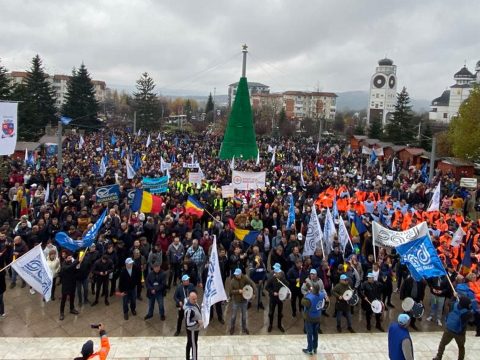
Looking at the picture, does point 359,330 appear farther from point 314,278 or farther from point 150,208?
point 150,208

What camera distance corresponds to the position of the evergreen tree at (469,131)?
102 ft

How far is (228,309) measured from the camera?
396 inches

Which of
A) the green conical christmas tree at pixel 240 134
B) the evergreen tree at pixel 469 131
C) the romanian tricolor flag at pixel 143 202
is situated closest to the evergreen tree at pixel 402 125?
the evergreen tree at pixel 469 131

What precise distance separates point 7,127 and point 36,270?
8694mm

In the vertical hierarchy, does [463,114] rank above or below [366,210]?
above

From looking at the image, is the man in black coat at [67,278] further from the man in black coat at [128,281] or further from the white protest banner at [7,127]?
the white protest banner at [7,127]

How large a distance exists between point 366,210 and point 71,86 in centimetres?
4662

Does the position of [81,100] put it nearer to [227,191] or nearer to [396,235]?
[227,191]

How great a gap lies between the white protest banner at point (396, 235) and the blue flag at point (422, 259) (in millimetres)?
285

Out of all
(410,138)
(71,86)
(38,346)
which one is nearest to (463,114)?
(410,138)

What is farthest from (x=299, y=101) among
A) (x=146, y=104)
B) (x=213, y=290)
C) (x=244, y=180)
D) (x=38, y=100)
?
(x=213, y=290)

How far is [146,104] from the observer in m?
62.0

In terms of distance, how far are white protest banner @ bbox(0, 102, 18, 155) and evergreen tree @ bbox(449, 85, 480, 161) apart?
29.5 metres

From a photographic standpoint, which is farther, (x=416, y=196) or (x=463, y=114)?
(x=463, y=114)
